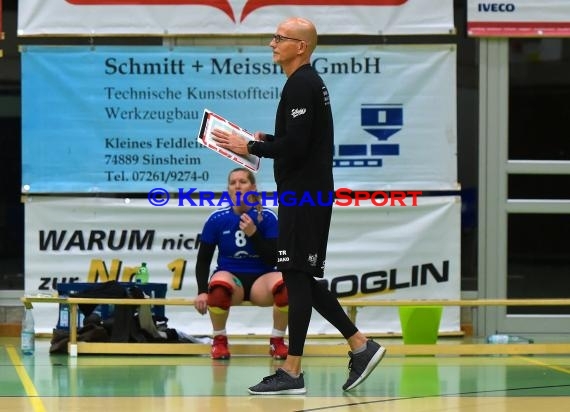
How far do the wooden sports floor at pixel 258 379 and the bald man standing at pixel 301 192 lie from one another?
0.66ft

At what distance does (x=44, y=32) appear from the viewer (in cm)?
959

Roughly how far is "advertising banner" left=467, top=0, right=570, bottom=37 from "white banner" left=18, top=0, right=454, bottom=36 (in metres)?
A: 0.21

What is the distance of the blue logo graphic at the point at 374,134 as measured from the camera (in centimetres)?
963

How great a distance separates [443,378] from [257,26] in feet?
13.1

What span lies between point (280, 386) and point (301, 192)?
1030mm

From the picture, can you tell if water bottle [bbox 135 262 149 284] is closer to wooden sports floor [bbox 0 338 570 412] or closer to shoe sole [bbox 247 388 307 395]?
wooden sports floor [bbox 0 338 570 412]

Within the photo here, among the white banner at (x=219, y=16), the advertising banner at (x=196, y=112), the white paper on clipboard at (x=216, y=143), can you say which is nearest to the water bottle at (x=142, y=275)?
the advertising banner at (x=196, y=112)

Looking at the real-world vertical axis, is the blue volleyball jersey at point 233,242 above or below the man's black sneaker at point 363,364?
above

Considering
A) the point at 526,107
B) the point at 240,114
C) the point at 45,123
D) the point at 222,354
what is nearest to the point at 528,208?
the point at 526,107

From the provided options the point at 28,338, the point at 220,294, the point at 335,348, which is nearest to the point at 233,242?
the point at 220,294

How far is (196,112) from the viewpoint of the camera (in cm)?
964

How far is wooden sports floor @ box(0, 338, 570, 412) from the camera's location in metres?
5.59

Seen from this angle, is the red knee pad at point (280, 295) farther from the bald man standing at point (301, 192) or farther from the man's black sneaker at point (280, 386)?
the man's black sneaker at point (280, 386)

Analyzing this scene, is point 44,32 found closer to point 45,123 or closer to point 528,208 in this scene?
point 45,123
